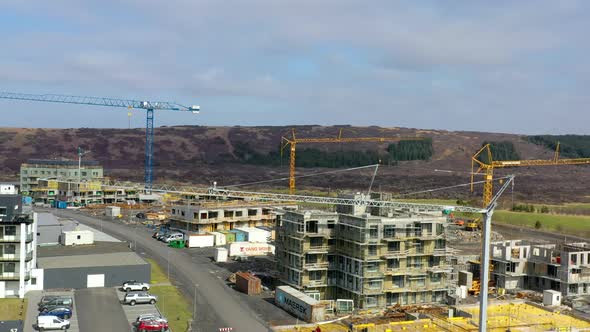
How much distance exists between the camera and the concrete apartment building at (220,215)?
60594 millimetres

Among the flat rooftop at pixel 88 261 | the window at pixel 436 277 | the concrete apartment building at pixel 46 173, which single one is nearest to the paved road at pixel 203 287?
the flat rooftop at pixel 88 261

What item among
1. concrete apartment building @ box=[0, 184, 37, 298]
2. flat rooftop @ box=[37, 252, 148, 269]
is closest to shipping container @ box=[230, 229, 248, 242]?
flat rooftop @ box=[37, 252, 148, 269]

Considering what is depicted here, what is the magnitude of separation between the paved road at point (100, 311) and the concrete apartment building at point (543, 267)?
25.3 m

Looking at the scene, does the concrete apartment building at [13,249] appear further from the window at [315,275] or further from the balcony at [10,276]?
the window at [315,275]

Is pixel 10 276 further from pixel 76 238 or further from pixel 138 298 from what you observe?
pixel 76 238

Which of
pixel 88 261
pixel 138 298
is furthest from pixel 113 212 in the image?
pixel 138 298

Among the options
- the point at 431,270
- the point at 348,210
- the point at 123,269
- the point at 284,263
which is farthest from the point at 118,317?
the point at 431,270

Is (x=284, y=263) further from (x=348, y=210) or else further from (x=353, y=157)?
(x=353, y=157)

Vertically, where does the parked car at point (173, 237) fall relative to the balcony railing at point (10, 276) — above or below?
below

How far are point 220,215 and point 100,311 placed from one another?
2883cm

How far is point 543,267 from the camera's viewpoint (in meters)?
42.3

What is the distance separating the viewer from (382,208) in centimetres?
3934

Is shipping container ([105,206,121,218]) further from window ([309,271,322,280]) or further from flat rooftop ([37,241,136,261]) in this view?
window ([309,271,322,280])

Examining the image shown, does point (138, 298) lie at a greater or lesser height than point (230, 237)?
lesser
